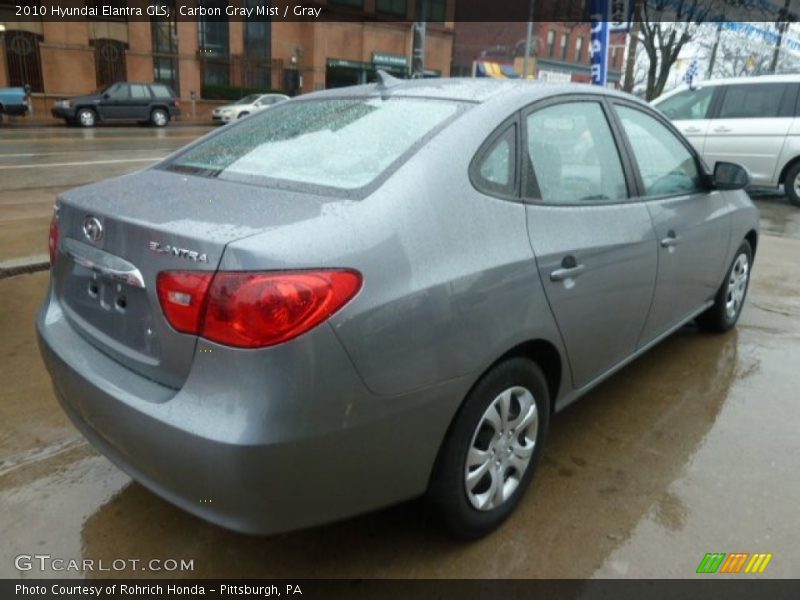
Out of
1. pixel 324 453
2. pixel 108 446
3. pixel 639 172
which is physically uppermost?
pixel 639 172

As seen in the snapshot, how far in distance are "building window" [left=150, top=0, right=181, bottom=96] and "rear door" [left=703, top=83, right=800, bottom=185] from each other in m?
26.3

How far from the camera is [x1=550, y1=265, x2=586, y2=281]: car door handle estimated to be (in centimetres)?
236

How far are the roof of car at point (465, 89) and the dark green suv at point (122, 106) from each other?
2347cm

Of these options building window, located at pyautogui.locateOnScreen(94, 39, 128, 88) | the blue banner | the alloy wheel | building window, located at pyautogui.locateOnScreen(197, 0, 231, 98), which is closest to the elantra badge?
the alloy wheel

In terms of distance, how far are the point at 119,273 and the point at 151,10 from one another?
102 feet

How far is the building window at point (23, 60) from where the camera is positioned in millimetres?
26062

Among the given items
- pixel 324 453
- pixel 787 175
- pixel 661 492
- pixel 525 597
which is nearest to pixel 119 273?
pixel 324 453

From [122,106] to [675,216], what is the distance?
2458 centimetres

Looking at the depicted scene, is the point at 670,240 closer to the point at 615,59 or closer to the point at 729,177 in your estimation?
the point at 729,177

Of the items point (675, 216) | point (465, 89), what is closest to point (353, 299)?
point (465, 89)

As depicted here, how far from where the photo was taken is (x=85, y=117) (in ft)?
76.1

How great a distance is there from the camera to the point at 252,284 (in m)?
1.70

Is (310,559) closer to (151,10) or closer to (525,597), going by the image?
(525,597)

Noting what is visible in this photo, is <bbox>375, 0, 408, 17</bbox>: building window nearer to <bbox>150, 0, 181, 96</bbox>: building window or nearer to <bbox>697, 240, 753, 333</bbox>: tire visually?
<bbox>150, 0, 181, 96</bbox>: building window
